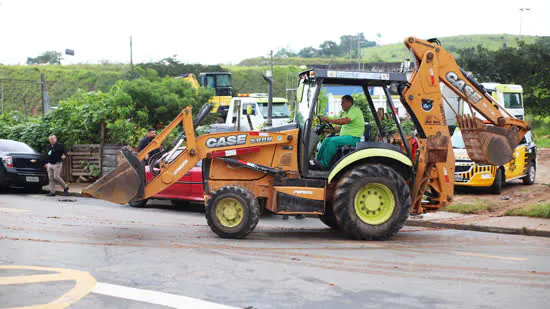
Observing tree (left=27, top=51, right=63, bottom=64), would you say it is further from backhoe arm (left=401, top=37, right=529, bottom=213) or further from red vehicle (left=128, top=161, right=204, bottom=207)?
backhoe arm (left=401, top=37, right=529, bottom=213)

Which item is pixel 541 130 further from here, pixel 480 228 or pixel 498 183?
pixel 480 228

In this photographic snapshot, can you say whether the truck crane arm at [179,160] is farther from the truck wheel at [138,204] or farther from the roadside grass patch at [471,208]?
the roadside grass patch at [471,208]

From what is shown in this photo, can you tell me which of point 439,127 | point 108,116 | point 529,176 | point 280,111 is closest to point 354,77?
point 439,127

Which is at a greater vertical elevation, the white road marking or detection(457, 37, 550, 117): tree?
detection(457, 37, 550, 117): tree

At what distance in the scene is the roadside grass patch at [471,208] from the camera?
51.8 ft

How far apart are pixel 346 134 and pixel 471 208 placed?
577 centimetres

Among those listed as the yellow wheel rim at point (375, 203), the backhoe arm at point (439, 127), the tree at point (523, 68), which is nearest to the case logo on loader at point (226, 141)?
the yellow wheel rim at point (375, 203)

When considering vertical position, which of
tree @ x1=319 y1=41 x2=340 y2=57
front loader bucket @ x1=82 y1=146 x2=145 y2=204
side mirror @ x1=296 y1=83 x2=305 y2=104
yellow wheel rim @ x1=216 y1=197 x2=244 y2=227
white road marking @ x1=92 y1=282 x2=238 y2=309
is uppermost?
tree @ x1=319 y1=41 x2=340 y2=57

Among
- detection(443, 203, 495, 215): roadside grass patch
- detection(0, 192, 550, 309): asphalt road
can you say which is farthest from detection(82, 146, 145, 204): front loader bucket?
detection(443, 203, 495, 215): roadside grass patch

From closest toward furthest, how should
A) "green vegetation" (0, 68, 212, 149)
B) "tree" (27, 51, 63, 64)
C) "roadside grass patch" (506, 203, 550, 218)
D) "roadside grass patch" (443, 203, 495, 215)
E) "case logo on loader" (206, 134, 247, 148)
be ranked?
"case logo on loader" (206, 134, 247, 148) → "roadside grass patch" (506, 203, 550, 218) → "roadside grass patch" (443, 203, 495, 215) → "green vegetation" (0, 68, 212, 149) → "tree" (27, 51, 63, 64)

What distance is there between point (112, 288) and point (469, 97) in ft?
24.0

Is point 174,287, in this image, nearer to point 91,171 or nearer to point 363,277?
point 363,277

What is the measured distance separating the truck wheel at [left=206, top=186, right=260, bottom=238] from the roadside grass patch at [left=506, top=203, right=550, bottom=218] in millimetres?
6952

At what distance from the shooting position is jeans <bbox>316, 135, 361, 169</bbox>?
37.5 ft
